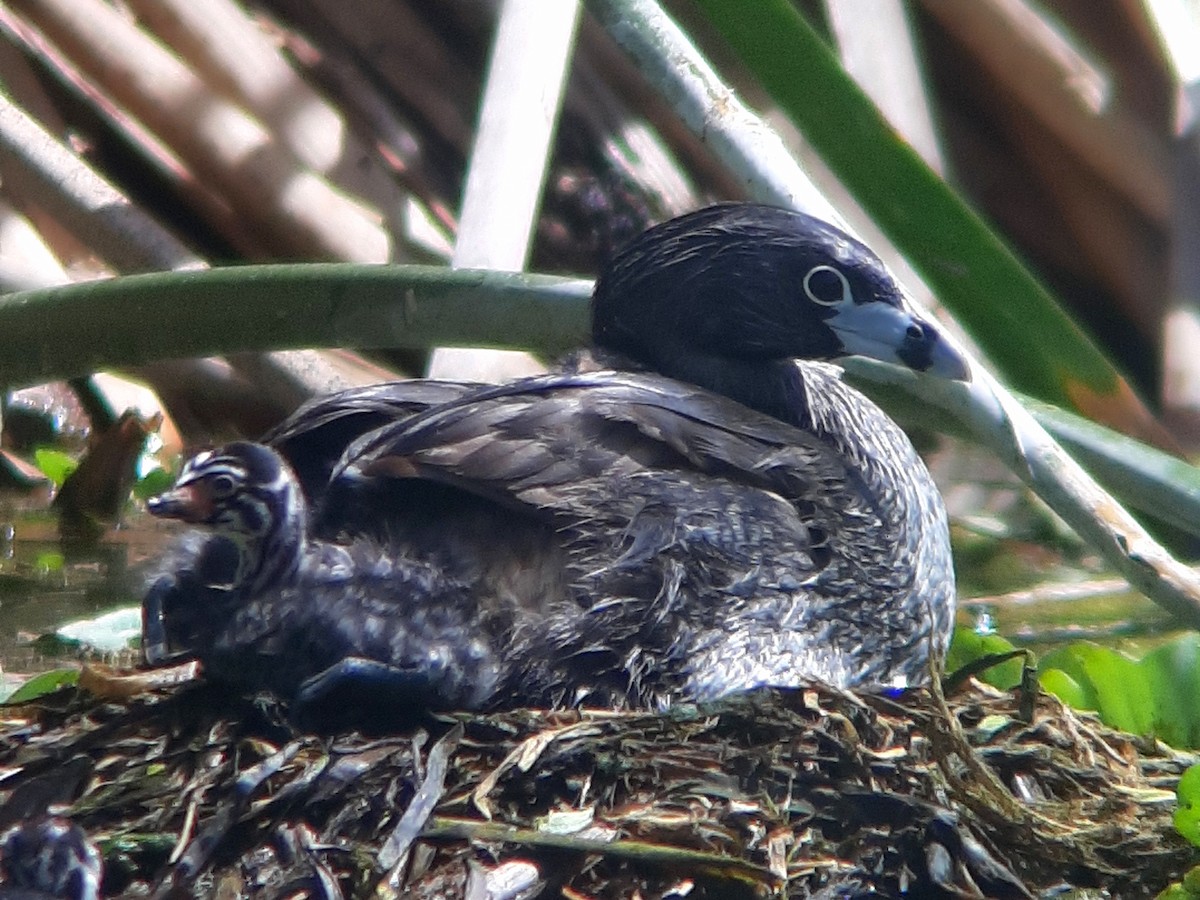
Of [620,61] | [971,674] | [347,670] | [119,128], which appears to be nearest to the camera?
[347,670]

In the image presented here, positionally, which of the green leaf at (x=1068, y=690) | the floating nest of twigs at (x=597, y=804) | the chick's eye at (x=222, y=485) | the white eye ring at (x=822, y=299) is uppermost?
the white eye ring at (x=822, y=299)

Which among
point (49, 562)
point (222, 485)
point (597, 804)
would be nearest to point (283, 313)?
point (222, 485)

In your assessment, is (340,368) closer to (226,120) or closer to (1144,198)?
(226,120)

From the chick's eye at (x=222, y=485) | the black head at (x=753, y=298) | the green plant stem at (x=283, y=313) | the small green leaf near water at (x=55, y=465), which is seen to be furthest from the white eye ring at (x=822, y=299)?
the small green leaf near water at (x=55, y=465)

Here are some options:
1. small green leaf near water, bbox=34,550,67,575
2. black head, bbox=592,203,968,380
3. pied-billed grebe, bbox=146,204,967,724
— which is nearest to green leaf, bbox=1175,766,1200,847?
pied-billed grebe, bbox=146,204,967,724

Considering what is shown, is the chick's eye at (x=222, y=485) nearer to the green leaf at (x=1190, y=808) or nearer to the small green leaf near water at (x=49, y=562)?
the green leaf at (x=1190, y=808)

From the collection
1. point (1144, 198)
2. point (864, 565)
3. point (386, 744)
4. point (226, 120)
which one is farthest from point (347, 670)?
point (1144, 198)

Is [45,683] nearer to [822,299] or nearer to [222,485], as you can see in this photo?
[222,485]

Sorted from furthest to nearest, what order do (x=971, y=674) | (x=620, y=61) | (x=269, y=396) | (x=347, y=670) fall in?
(x=620, y=61), (x=269, y=396), (x=971, y=674), (x=347, y=670)
